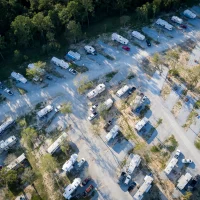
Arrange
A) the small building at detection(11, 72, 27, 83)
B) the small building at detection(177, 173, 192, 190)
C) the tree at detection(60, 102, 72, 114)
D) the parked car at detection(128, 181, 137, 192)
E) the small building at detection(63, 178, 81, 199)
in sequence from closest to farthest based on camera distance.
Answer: the small building at detection(63, 178, 81, 199), the small building at detection(177, 173, 192, 190), the parked car at detection(128, 181, 137, 192), the tree at detection(60, 102, 72, 114), the small building at detection(11, 72, 27, 83)

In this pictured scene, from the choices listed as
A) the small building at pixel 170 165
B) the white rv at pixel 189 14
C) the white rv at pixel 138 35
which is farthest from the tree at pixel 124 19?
the small building at pixel 170 165

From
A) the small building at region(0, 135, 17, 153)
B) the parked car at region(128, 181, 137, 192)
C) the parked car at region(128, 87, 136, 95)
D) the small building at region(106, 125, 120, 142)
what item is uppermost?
the parked car at region(128, 87, 136, 95)

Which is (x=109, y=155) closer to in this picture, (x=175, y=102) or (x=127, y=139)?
(x=127, y=139)

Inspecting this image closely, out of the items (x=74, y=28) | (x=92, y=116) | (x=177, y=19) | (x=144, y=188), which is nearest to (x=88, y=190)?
(x=144, y=188)

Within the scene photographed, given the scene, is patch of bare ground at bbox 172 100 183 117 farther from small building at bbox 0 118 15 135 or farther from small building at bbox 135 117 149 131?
small building at bbox 0 118 15 135

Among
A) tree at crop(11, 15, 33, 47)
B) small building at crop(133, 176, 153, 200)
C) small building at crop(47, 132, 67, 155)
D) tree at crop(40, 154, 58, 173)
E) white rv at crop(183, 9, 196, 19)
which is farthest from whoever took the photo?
white rv at crop(183, 9, 196, 19)

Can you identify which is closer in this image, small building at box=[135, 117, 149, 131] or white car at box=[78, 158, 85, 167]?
white car at box=[78, 158, 85, 167]

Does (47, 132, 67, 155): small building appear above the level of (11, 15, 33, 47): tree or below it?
below

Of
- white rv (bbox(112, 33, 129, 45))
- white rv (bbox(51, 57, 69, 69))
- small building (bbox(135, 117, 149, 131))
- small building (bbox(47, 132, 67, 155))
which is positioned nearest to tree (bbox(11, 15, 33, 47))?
white rv (bbox(51, 57, 69, 69))
